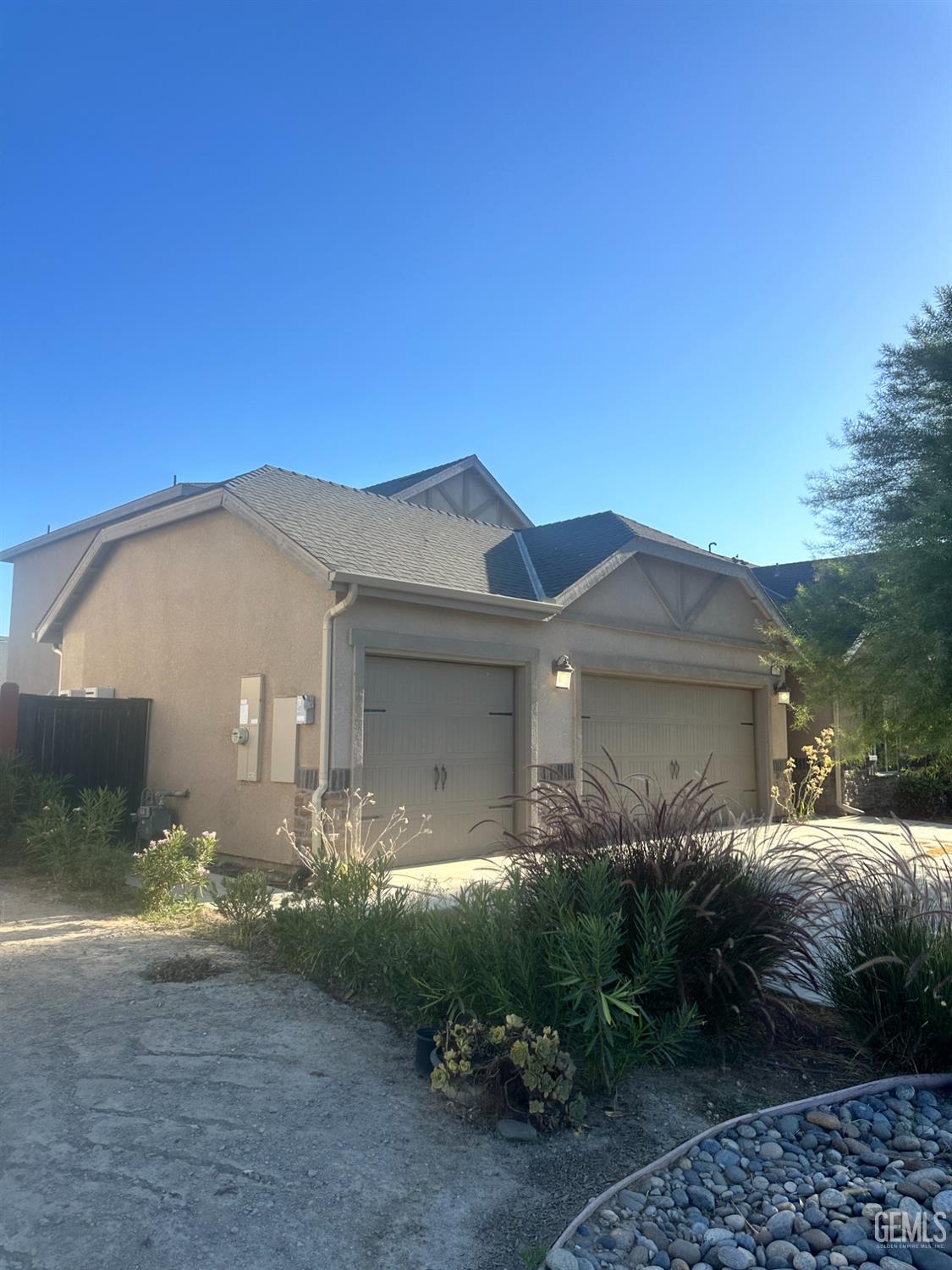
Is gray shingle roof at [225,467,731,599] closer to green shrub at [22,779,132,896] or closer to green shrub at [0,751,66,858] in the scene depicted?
green shrub at [22,779,132,896]

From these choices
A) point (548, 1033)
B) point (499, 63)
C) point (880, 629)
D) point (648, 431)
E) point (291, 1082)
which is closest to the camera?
point (548, 1033)

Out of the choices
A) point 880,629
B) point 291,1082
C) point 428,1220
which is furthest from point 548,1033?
point 880,629

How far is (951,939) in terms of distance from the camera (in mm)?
3570

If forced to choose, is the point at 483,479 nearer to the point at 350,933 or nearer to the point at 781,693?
the point at 781,693

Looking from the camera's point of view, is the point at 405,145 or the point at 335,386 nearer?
A: the point at 405,145

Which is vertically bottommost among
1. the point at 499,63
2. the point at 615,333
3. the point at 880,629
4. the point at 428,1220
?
the point at 428,1220

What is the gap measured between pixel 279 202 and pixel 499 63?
9.29 ft

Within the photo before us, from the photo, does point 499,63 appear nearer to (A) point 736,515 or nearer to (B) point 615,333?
(B) point 615,333

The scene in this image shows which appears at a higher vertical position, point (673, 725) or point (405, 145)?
point (405, 145)

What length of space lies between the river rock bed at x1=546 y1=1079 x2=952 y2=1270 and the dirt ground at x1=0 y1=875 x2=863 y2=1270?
176 mm

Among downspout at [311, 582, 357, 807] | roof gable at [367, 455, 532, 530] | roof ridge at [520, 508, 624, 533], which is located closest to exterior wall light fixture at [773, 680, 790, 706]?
roof ridge at [520, 508, 624, 533]

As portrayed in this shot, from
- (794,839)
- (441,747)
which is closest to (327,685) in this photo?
(441,747)

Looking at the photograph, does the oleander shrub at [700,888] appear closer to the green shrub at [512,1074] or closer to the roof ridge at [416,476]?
the green shrub at [512,1074]

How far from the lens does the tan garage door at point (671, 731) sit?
10828mm
